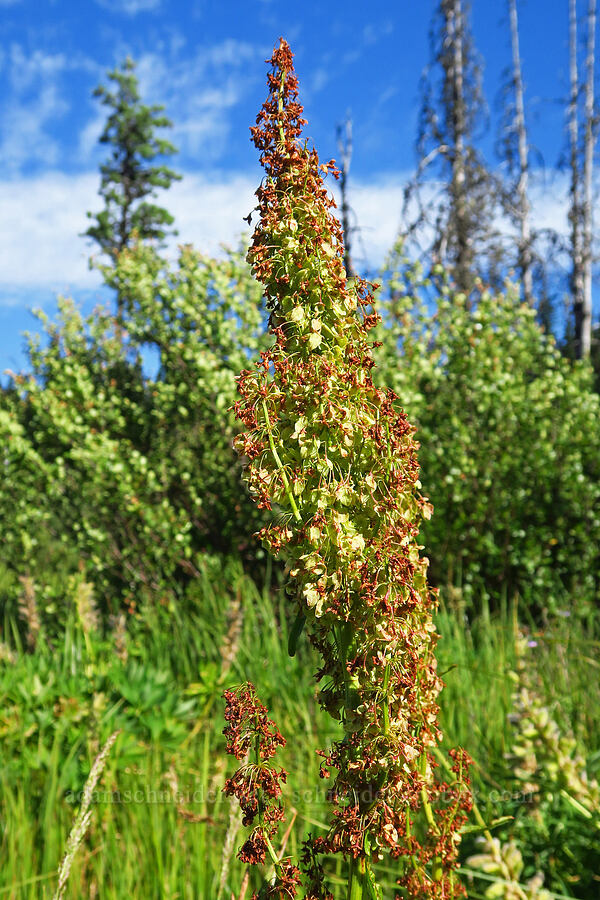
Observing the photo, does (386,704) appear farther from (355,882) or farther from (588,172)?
(588,172)

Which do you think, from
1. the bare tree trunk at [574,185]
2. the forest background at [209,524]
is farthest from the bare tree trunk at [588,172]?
the forest background at [209,524]

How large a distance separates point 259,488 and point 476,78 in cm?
1697

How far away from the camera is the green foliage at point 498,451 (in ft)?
22.3

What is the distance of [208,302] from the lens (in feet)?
23.2

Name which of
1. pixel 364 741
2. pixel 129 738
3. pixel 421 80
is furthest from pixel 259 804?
pixel 421 80

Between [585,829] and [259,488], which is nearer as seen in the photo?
[259,488]

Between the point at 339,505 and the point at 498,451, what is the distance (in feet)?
20.2

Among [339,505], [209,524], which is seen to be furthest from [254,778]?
[209,524]

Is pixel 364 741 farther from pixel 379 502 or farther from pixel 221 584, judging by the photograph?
pixel 221 584

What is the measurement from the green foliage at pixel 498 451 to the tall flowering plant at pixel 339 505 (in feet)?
18.0

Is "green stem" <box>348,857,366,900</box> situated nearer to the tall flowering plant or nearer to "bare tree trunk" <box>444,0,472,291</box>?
the tall flowering plant

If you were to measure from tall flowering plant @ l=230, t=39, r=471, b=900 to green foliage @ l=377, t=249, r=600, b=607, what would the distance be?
5473mm

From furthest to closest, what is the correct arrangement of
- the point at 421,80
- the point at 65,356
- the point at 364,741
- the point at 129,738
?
the point at 421,80, the point at 65,356, the point at 129,738, the point at 364,741

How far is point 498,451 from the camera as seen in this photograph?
6.95 metres
